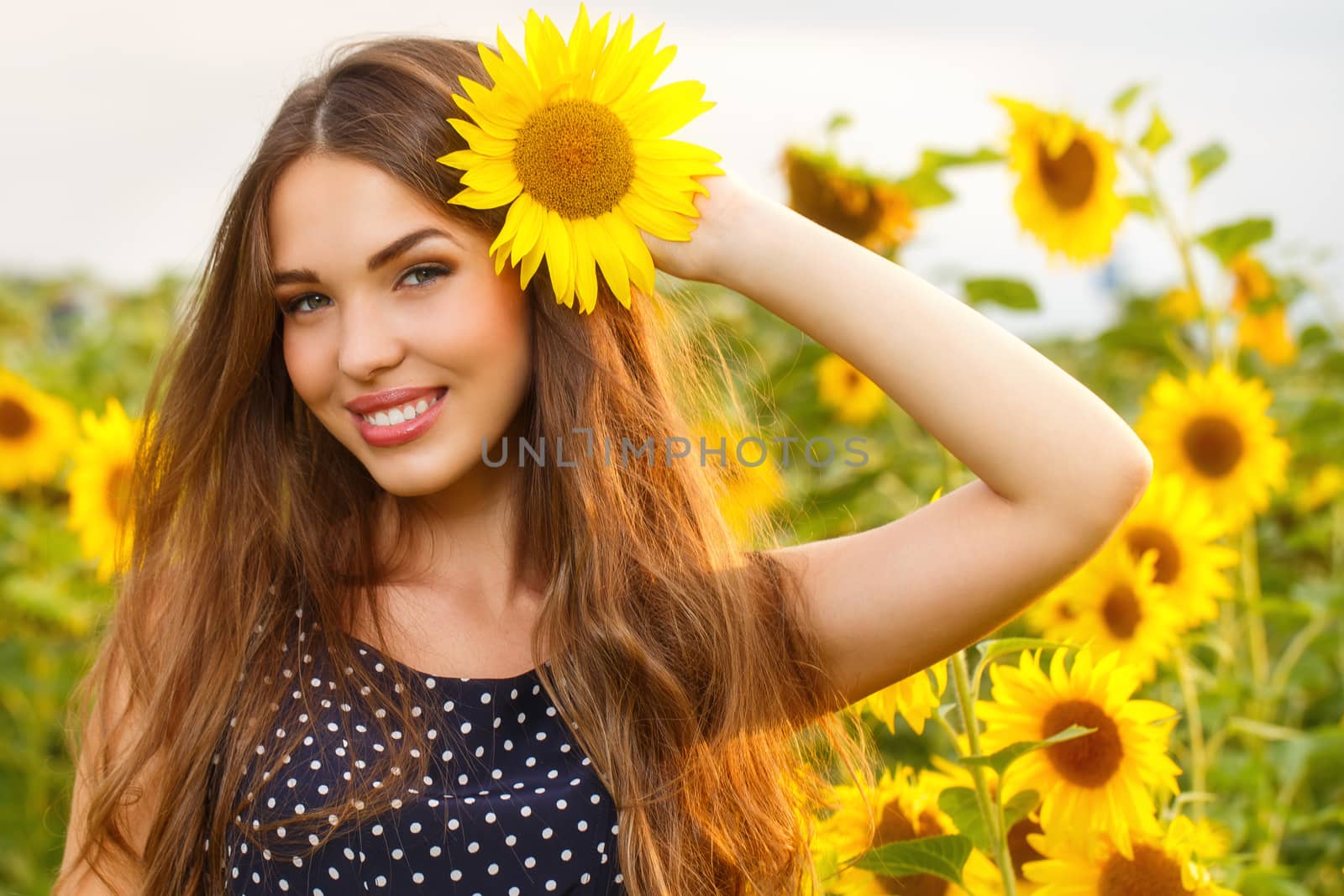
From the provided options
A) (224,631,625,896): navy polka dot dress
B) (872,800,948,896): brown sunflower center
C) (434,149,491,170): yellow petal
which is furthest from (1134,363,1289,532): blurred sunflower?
(434,149,491,170): yellow petal

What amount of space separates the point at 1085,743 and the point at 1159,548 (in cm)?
58

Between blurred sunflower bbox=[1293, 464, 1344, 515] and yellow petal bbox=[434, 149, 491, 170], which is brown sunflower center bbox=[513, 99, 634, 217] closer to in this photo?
yellow petal bbox=[434, 149, 491, 170]

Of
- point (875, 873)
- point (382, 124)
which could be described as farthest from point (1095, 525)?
point (382, 124)

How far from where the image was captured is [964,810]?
1287 millimetres

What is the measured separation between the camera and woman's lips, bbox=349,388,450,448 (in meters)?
1.39

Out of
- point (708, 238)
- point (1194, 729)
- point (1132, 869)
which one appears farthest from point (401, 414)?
point (1194, 729)

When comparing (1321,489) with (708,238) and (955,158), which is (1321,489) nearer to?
(955,158)

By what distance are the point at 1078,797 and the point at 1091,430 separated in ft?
1.17

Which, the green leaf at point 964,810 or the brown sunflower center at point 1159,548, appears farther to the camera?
the brown sunflower center at point 1159,548

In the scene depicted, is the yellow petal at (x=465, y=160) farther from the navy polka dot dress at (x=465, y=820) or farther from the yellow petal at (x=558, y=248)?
the navy polka dot dress at (x=465, y=820)

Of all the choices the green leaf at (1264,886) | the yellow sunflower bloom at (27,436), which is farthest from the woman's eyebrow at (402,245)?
the yellow sunflower bloom at (27,436)

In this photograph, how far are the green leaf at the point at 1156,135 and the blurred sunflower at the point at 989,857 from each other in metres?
0.99

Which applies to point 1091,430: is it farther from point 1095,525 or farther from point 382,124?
point 382,124

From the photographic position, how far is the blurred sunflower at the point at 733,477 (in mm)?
1644
